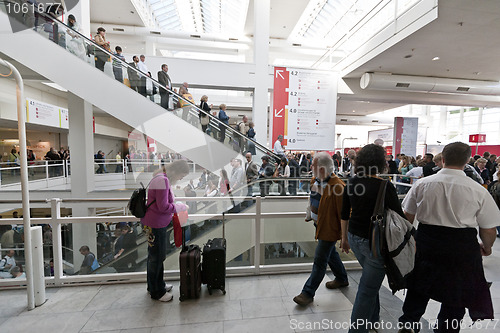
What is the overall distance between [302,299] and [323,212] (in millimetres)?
912

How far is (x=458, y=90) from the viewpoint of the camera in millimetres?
8617

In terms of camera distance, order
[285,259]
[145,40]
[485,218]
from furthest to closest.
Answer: [145,40]
[285,259]
[485,218]

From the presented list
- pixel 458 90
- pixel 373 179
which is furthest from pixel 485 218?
pixel 458 90

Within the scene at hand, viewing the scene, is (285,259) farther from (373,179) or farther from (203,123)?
(203,123)

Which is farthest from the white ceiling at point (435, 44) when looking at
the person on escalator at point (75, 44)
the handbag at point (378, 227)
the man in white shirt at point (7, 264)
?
the man in white shirt at point (7, 264)

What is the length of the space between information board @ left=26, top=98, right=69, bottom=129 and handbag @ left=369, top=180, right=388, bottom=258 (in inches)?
491

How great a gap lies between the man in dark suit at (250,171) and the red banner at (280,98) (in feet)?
5.64

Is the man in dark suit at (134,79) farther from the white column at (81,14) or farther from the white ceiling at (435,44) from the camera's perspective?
the white ceiling at (435,44)

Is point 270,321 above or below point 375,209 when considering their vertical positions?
below

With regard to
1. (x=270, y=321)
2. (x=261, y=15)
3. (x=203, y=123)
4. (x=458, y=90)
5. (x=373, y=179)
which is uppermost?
(x=261, y=15)

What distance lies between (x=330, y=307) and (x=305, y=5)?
11.5 m

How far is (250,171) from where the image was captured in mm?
6105

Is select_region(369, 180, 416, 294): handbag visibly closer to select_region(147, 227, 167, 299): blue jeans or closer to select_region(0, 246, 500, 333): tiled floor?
select_region(0, 246, 500, 333): tiled floor

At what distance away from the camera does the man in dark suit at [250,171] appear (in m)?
5.68
